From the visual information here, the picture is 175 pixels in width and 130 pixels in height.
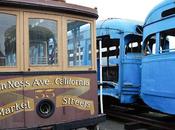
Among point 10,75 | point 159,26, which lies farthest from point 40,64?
point 159,26

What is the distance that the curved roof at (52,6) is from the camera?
5.50 meters

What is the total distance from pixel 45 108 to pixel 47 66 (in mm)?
673

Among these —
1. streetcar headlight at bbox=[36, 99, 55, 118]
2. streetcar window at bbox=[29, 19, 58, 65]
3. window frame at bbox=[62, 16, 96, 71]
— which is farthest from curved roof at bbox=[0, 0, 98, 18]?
streetcar headlight at bbox=[36, 99, 55, 118]

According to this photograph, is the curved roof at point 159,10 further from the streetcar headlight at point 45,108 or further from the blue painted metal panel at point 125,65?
the streetcar headlight at point 45,108

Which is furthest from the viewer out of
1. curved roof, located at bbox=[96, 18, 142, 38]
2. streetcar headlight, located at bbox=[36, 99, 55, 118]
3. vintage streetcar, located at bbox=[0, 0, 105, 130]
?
curved roof, located at bbox=[96, 18, 142, 38]

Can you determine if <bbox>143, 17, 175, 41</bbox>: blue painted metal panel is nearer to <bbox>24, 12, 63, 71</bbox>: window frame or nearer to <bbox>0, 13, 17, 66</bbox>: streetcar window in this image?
<bbox>24, 12, 63, 71</bbox>: window frame

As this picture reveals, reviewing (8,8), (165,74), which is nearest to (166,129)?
(165,74)

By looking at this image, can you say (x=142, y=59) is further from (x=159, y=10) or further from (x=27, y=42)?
(x=27, y=42)

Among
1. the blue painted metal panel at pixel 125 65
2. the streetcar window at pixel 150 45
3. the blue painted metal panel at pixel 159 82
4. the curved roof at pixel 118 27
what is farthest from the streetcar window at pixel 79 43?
the curved roof at pixel 118 27

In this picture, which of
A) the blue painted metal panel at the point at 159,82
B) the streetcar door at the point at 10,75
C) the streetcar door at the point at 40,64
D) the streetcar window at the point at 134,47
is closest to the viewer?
the streetcar door at the point at 10,75

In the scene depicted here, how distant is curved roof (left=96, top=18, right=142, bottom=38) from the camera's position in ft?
30.8

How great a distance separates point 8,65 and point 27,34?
0.57m

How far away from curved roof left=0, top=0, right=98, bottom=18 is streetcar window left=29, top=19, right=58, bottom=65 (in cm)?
22

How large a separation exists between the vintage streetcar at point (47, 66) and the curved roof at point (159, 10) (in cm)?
222
